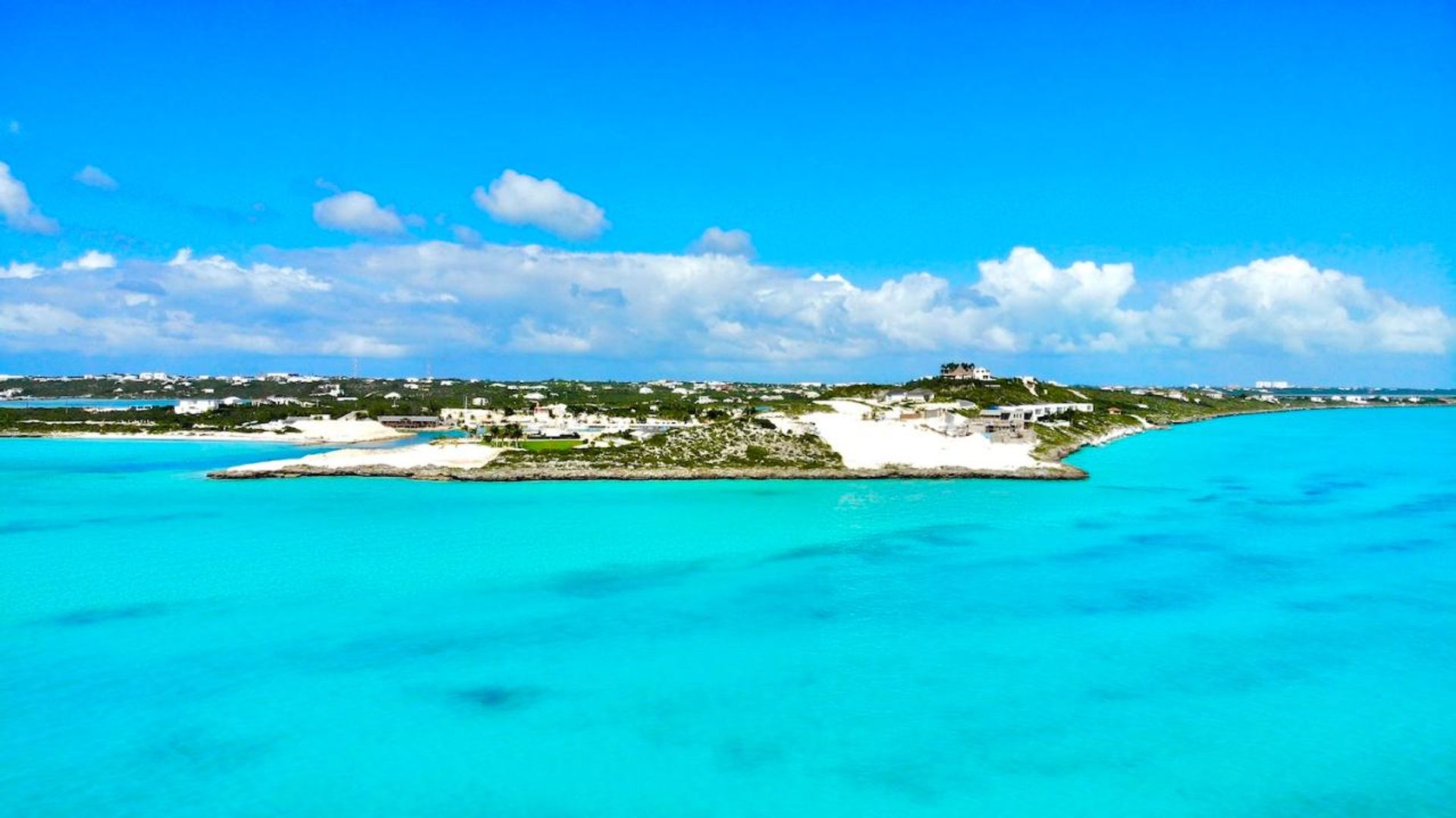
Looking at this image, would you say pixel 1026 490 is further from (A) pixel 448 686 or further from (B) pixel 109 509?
(B) pixel 109 509

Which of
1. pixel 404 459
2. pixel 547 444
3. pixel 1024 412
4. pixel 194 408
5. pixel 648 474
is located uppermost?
pixel 194 408

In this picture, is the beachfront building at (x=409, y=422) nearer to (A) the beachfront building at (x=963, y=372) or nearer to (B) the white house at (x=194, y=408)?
(B) the white house at (x=194, y=408)

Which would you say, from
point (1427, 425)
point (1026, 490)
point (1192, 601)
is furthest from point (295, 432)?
point (1427, 425)

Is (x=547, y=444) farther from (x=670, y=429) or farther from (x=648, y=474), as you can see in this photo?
(x=648, y=474)

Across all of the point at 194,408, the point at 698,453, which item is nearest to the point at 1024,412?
the point at 698,453

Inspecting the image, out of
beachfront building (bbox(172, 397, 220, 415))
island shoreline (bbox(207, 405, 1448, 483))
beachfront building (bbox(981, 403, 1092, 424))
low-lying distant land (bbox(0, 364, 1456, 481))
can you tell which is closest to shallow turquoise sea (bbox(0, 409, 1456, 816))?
island shoreline (bbox(207, 405, 1448, 483))

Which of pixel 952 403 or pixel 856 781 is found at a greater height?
pixel 952 403

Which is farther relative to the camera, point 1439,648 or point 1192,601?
point 1192,601
